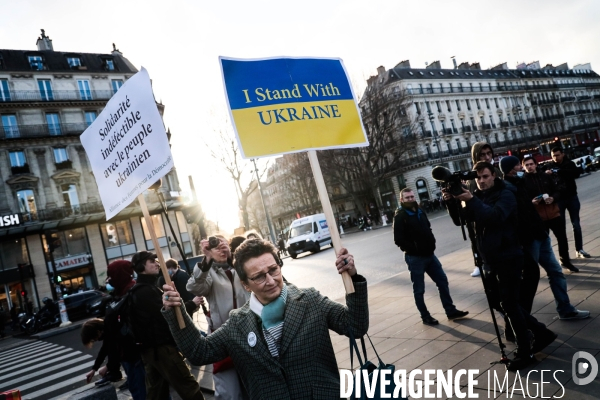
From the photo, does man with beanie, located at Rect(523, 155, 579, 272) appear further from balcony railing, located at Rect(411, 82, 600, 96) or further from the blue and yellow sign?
balcony railing, located at Rect(411, 82, 600, 96)

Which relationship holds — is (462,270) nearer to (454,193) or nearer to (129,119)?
(454,193)

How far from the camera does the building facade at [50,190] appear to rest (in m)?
30.0

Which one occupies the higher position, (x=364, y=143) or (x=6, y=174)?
(x=6, y=174)

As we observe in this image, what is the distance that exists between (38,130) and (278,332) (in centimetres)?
3822

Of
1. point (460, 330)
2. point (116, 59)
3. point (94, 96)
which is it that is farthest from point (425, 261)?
point (116, 59)

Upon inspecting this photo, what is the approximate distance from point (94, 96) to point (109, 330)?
37.9 m

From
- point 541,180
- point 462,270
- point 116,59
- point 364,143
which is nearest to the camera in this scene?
point 364,143

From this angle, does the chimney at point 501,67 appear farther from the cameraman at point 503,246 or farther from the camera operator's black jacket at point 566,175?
the cameraman at point 503,246

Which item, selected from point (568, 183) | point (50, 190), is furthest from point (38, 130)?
point (568, 183)

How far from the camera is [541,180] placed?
5.92 m

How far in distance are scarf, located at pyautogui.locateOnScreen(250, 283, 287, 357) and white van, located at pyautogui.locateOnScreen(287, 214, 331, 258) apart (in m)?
21.7

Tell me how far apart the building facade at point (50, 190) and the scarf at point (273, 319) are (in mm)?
29682

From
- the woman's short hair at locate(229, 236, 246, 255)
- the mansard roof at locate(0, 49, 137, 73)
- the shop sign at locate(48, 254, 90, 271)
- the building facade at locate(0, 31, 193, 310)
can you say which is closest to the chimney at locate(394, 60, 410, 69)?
the mansard roof at locate(0, 49, 137, 73)

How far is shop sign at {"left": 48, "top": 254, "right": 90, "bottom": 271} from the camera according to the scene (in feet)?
101
